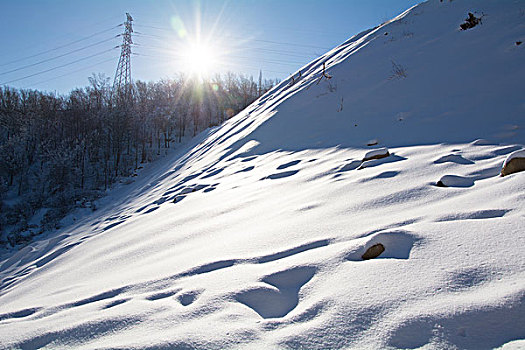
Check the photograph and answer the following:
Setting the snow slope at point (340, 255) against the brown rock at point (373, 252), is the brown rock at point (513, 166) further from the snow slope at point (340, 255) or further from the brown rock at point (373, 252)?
the brown rock at point (373, 252)

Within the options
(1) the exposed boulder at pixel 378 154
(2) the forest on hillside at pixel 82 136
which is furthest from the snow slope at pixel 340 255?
(2) the forest on hillside at pixel 82 136

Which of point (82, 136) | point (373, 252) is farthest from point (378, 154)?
point (82, 136)

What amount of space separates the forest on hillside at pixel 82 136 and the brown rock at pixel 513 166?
46.4 ft

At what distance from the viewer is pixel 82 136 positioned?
85.9 feet

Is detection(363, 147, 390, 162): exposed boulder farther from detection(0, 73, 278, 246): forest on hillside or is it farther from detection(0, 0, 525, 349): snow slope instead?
detection(0, 73, 278, 246): forest on hillside

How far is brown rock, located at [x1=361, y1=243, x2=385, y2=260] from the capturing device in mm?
1306

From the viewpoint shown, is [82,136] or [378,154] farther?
[82,136]

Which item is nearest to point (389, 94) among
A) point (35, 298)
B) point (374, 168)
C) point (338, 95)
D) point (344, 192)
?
point (338, 95)

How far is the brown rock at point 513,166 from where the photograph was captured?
69.7 inches

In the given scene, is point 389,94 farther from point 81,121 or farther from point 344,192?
point 81,121

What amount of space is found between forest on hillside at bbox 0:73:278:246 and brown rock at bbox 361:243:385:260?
13.8 m

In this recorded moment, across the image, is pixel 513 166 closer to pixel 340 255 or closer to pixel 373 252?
pixel 373 252

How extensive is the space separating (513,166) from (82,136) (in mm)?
30393

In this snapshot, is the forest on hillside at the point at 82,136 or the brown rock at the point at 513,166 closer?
the brown rock at the point at 513,166
